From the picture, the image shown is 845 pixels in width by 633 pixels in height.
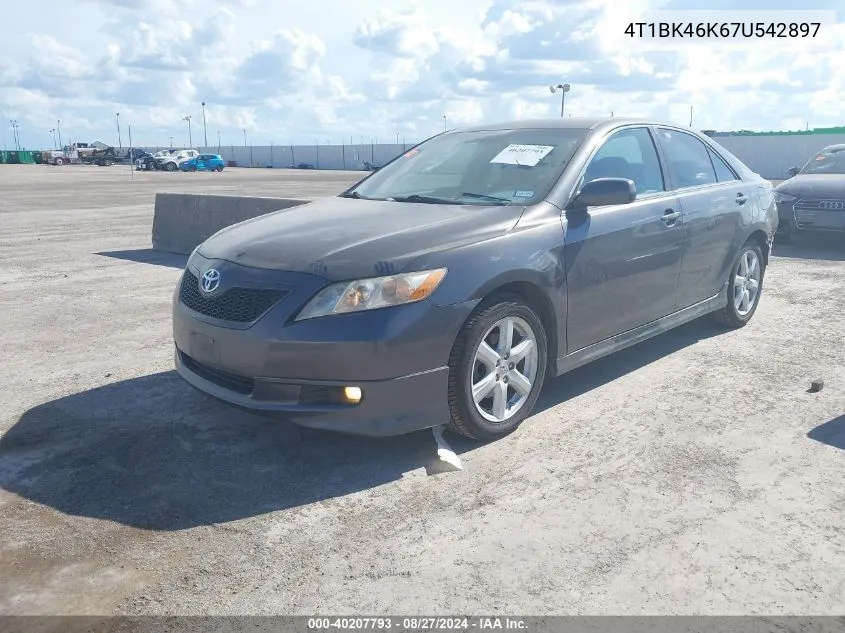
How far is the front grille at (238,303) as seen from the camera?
3.54m

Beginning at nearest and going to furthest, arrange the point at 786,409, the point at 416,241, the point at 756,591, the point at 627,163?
1. the point at 756,591
2. the point at 416,241
3. the point at 786,409
4. the point at 627,163

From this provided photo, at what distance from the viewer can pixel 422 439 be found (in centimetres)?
398

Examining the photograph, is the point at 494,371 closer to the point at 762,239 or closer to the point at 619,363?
the point at 619,363

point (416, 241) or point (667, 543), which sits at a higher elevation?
point (416, 241)

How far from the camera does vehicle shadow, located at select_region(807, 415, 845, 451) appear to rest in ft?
12.7

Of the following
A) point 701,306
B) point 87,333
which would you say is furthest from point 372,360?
point 87,333

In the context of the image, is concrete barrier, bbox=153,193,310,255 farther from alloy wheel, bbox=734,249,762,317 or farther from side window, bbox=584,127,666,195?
alloy wheel, bbox=734,249,762,317

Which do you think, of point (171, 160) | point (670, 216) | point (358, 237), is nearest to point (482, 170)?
point (358, 237)

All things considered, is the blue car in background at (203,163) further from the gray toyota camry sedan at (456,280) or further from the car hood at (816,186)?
the gray toyota camry sedan at (456,280)

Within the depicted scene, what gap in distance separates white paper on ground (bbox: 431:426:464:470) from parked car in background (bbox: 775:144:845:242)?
27.5 ft

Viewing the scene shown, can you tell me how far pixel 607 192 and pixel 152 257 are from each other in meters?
7.55

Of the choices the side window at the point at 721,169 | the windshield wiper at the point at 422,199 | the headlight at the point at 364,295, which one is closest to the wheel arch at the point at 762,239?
the side window at the point at 721,169

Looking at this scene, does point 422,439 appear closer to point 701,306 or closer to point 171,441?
point 171,441

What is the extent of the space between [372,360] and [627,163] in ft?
7.95
